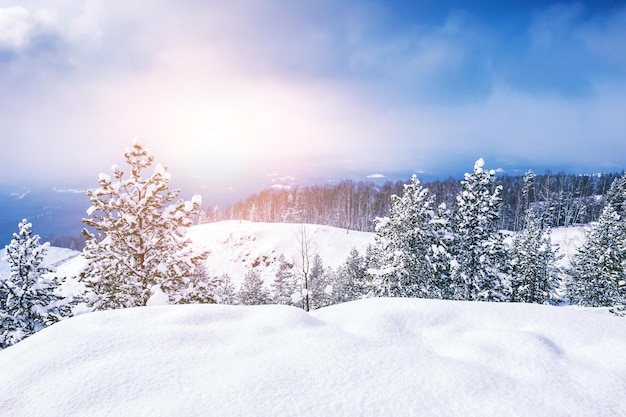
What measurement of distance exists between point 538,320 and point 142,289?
1158 cm

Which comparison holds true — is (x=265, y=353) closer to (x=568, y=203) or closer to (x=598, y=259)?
(x=598, y=259)

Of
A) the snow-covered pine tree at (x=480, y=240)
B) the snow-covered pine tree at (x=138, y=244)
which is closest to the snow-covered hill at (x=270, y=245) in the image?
the snow-covered pine tree at (x=480, y=240)

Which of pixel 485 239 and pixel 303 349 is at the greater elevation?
pixel 303 349

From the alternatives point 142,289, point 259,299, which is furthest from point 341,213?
point 142,289

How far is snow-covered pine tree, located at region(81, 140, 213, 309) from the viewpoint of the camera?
34.9ft

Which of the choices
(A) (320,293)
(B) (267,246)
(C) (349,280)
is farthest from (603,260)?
(B) (267,246)

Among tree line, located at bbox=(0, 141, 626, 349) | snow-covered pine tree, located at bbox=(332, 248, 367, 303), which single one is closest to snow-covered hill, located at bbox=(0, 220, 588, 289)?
snow-covered pine tree, located at bbox=(332, 248, 367, 303)

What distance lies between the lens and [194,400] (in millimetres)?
2709

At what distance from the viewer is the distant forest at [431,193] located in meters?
80.1

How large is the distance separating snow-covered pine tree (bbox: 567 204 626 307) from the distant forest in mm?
48229

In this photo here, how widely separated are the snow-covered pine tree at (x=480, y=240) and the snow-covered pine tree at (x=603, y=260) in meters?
12.0

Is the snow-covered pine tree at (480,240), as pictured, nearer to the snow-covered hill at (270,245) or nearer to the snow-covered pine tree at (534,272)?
the snow-covered pine tree at (534,272)

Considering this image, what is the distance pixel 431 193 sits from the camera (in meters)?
97.7

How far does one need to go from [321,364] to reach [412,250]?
15439mm
